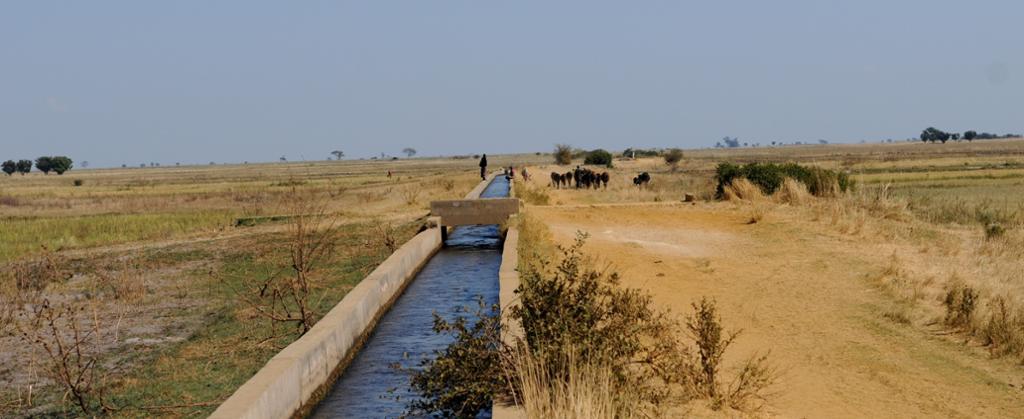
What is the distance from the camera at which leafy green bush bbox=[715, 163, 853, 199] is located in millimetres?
27078

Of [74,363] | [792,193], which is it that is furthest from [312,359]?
[792,193]

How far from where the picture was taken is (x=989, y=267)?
48.6 feet

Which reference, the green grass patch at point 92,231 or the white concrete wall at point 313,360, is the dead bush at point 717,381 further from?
the green grass patch at point 92,231

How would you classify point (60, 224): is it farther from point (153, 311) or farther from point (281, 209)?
point (153, 311)

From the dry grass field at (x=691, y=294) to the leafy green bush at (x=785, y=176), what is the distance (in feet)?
5.14

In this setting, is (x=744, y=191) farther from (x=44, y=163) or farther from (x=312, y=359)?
(x=44, y=163)

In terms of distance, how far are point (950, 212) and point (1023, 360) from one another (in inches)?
665

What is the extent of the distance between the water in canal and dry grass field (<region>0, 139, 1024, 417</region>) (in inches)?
36.4

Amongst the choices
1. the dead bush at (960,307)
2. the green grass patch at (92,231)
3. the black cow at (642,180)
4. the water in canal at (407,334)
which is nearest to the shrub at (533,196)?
the water in canal at (407,334)

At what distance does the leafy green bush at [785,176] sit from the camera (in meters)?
27.1

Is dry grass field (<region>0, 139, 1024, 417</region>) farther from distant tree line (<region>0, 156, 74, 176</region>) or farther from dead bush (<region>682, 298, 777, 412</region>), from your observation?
distant tree line (<region>0, 156, 74, 176</region>)

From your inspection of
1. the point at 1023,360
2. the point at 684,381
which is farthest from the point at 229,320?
the point at 1023,360

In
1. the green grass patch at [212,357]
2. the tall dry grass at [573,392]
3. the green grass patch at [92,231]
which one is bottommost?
the green grass patch at [92,231]

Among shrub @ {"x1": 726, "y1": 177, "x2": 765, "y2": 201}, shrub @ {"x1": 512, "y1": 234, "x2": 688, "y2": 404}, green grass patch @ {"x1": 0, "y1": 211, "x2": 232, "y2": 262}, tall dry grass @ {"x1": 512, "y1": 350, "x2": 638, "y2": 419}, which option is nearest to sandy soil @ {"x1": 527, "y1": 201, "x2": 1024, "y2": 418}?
shrub @ {"x1": 512, "y1": 234, "x2": 688, "y2": 404}
